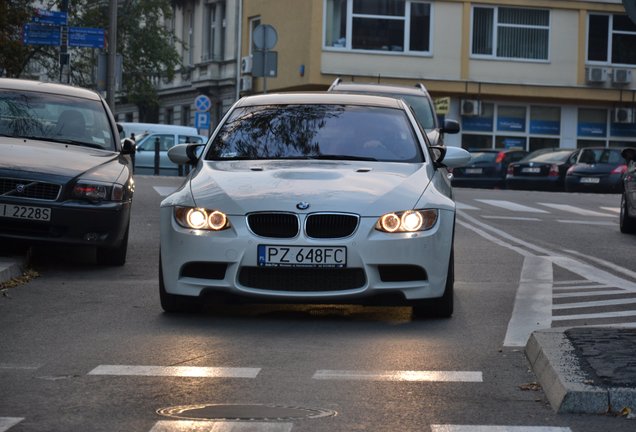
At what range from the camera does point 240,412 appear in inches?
240

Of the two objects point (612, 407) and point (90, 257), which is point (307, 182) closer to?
point (612, 407)

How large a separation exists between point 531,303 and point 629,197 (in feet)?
29.3

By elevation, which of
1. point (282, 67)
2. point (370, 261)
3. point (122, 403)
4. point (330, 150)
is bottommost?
point (122, 403)

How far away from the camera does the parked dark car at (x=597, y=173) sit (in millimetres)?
35031

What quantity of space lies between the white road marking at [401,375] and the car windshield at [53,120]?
6.25m

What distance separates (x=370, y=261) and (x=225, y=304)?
150cm

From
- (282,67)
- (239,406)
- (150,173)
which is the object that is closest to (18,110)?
(239,406)

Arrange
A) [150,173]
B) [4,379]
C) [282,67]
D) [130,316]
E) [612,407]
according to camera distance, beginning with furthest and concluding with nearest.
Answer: [282,67] < [150,173] < [130,316] < [4,379] < [612,407]

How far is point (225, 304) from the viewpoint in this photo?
32.3 ft

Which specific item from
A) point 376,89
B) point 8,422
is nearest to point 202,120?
point 376,89

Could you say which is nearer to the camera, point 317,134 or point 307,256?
point 307,256

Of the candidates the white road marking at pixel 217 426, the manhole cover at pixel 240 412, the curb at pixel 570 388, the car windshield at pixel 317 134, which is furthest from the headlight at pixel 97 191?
the white road marking at pixel 217 426

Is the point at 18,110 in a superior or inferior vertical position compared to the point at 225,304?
superior

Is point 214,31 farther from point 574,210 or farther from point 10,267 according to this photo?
point 10,267
